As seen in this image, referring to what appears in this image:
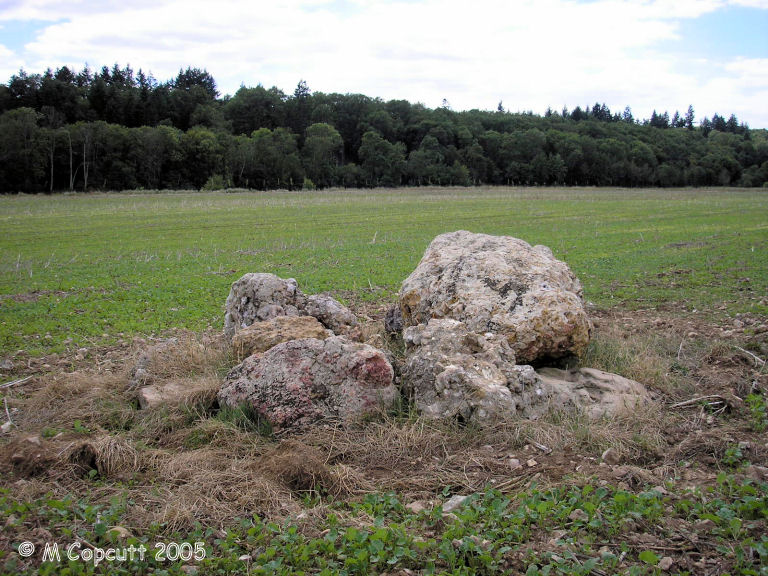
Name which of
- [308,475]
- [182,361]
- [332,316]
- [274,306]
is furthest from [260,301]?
[308,475]

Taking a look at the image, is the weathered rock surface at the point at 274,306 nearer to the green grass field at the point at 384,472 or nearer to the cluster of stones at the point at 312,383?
the green grass field at the point at 384,472

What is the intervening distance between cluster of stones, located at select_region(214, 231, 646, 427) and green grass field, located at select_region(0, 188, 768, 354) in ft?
15.7

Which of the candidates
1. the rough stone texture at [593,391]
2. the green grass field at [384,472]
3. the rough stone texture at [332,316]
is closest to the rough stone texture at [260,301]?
the rough stone texture at [332,316]

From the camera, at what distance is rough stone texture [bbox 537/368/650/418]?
7398 mm

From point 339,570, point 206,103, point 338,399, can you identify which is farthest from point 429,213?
point 206,103

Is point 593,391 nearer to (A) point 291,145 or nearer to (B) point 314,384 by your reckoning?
(B) point 314,384

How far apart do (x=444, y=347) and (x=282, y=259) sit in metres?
16.0

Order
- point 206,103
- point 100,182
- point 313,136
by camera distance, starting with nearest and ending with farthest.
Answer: point 100,182 → point 313,136 → point 206,103

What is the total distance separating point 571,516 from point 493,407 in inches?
82.7

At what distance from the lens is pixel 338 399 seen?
7.16m

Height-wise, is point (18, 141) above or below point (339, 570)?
above

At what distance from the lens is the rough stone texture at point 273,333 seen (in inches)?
332

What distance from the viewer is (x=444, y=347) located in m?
7.76

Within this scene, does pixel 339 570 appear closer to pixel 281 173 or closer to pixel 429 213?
pixel 429 213
